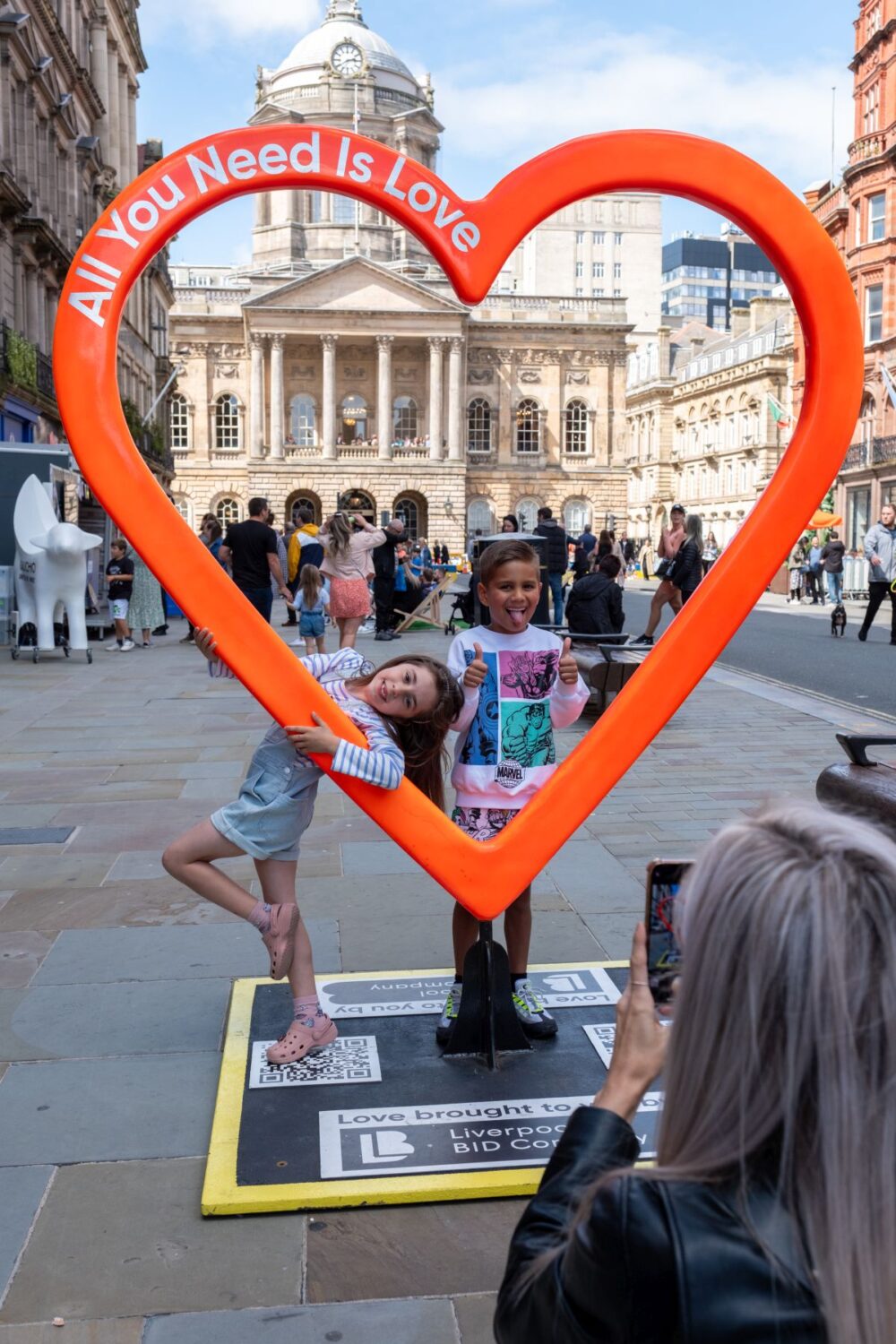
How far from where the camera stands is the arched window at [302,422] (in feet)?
221

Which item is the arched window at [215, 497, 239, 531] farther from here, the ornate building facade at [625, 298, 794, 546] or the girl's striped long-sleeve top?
the girl's striped long-sleeve top

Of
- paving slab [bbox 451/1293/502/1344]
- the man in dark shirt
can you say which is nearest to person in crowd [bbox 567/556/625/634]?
the man in dark shirt

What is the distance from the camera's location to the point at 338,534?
12.6 metres

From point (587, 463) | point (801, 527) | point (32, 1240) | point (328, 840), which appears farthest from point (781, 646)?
point (587, 463)

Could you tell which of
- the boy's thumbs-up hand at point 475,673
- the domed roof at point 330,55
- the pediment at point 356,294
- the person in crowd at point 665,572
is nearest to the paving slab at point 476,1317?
the boy's thumbs-up hand at point 475,673

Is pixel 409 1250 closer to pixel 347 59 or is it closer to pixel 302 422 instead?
pixel 302 422

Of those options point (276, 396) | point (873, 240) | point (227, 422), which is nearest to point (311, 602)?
point (873, 240)

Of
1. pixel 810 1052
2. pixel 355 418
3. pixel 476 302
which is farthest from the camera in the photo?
pixel 355 418

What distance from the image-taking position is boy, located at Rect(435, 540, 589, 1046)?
11.2 ft

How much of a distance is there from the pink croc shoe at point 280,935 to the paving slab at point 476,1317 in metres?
1.12

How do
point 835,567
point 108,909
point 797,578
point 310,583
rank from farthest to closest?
1. point 797,578
2. point 835,567
3. point 310,583
4. point 108,909

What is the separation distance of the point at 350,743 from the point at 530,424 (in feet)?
222

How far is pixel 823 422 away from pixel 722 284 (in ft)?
442

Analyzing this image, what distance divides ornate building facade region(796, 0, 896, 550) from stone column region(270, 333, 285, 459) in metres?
31.3
